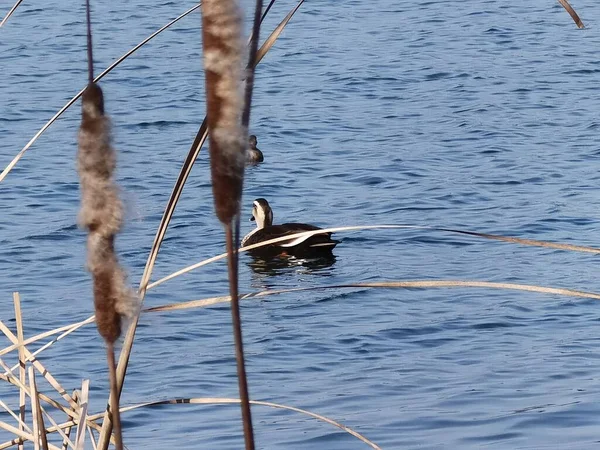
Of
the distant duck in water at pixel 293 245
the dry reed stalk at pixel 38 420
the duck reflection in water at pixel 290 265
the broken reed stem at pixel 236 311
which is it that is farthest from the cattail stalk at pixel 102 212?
the duck reflection in water at pixel 290 265

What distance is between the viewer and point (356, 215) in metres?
11.0

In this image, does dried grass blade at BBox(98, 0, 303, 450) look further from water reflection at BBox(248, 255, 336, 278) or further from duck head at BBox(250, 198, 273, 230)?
duck head at BBox(250, 198, 273, 230)

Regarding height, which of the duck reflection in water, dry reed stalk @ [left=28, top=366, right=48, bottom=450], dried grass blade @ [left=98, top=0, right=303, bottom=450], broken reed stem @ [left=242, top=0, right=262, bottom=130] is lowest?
the duck reflection in water

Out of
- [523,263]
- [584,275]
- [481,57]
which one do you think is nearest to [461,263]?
[523,263]

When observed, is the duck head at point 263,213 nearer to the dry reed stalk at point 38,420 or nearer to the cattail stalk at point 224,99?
the dry reed stalk at point 38,420

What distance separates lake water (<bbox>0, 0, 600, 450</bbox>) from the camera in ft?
19.5

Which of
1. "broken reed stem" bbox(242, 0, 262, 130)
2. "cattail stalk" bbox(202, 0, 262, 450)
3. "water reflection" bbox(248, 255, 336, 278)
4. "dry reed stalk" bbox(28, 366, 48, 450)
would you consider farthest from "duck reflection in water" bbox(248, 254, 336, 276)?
"cattail stalk" bbox(202, 0, 262, 450)

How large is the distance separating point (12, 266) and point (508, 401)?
4750 millimetres

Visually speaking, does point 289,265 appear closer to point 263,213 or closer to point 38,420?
point 263,213

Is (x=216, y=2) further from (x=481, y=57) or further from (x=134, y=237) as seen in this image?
(x=481, y=57)

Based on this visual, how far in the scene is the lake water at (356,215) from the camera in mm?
5941

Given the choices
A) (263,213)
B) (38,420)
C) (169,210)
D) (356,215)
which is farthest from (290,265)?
(169,210)

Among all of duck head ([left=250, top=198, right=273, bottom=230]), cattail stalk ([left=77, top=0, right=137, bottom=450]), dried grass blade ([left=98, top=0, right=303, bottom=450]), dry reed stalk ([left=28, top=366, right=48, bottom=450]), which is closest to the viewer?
cattail stalk ([left=77, top=0, right=137, bottom=450])

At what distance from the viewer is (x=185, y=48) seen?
19.9m
